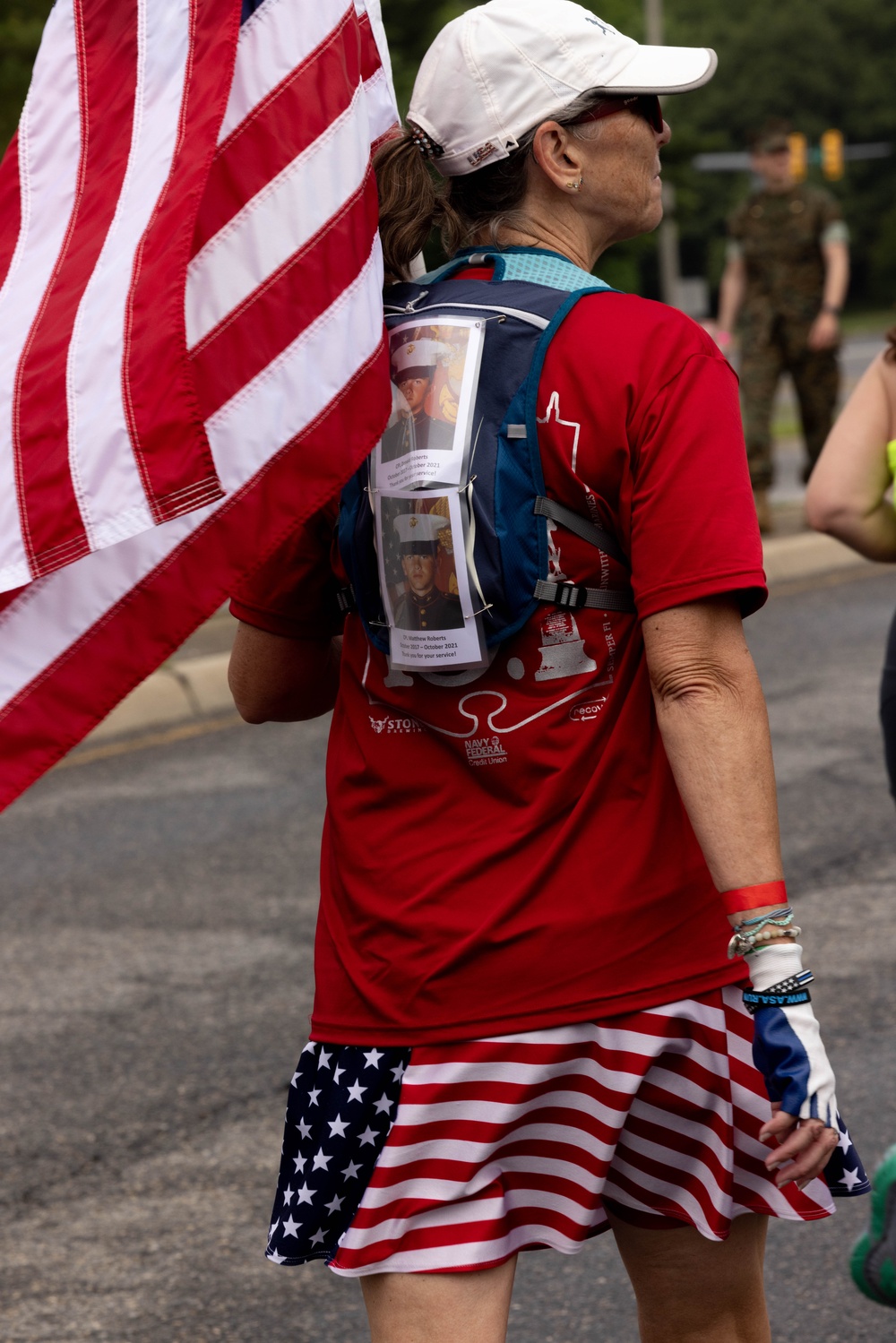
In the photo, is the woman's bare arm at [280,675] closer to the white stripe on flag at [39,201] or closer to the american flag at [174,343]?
the american flag at [174,343]

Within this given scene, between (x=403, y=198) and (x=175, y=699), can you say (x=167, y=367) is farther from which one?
(x=175, y=699)

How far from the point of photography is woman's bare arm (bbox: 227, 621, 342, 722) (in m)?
2.47

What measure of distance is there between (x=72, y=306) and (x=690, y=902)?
976 millimetres

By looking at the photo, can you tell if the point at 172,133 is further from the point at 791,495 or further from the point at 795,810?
the point at 791,495

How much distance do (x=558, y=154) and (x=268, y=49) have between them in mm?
362

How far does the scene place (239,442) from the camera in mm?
2178

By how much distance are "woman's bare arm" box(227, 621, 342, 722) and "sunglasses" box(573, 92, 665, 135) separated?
0.74 meters

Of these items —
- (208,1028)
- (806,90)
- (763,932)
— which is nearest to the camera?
(763,932)

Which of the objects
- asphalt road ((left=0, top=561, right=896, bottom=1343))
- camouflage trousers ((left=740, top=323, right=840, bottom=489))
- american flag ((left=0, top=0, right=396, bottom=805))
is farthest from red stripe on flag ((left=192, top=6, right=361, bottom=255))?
camouflage trousers ((left=740, top=323, right=840, bottom=489))

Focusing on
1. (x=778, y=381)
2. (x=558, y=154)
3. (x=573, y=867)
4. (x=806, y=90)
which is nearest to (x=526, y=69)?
(x=558, y=154)

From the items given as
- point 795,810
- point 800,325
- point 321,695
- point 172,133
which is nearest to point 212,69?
point 172,133

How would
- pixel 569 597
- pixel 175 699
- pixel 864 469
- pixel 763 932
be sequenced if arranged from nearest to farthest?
pixel 763 932, pixel 569 597, pixel 864 469, pixel 175 699

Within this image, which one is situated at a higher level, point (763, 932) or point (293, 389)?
point (293, 389)

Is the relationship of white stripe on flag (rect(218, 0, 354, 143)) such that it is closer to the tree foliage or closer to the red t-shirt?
the red t-shirt
